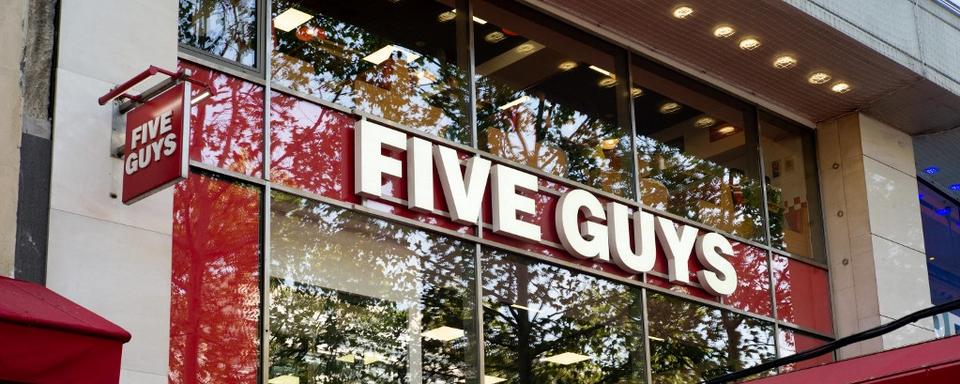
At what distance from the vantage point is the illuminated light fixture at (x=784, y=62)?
618 inches

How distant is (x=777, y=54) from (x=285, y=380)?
25.7 feet

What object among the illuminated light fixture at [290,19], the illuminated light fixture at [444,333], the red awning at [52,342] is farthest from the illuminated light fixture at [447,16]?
the red awning at [52,342]

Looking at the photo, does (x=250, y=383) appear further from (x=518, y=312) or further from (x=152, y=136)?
(x=518, y=312)

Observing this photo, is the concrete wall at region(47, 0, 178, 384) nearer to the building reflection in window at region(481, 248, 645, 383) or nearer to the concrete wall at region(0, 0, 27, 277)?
the concrete wall at region(0, 0, 27, 277)

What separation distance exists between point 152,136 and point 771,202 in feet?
31.6

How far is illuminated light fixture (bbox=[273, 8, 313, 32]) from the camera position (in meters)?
11.7

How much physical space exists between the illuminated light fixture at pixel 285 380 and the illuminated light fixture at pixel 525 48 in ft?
15.9

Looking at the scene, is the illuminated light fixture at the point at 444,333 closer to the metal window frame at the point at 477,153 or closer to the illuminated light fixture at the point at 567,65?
the metal window frame at the point at 477,153

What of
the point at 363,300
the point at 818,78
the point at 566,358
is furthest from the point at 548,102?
the point at 818,78

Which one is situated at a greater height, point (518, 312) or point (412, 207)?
point (412, 207)

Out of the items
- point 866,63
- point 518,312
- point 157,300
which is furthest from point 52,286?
point 866,63

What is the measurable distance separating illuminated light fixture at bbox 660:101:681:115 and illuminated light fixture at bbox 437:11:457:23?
330 cm

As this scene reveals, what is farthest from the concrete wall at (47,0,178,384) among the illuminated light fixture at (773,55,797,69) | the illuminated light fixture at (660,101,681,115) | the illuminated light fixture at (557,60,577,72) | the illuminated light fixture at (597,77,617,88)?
the illuminated light fixture at (773,55,797,69)

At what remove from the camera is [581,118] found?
14.3 meters
